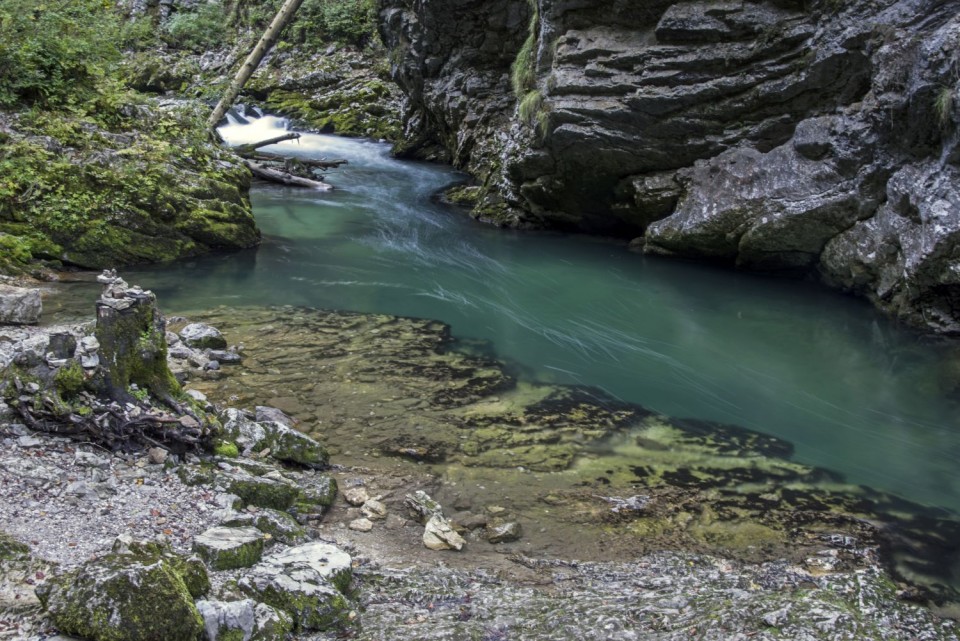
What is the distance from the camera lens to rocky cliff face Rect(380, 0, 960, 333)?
1076 cm

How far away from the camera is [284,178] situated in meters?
20.5

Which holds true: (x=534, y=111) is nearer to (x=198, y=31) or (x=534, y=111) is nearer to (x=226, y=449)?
(x=226, y=449)

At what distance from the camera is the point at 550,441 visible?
698 cm

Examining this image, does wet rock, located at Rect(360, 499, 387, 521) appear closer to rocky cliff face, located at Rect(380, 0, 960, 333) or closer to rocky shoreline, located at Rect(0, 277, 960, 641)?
rocky shoreline, located at Rect(0, 277, 960, 641)

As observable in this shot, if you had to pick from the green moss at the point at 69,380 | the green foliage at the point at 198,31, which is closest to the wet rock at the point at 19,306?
the green moss at the point at 69,380

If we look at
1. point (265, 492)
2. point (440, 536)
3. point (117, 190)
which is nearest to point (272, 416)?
point (265, 492)

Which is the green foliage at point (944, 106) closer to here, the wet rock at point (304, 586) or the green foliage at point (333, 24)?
the wet rock at point (304, 586)

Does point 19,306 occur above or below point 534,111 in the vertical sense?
below

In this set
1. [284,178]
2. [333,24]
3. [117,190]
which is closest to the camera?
[117,190]

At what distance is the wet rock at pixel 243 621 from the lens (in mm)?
3408

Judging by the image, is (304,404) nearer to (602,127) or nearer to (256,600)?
(256,600)

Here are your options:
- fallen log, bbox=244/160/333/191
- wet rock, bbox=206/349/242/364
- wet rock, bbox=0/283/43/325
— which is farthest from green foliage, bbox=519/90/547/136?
wet rock, bbox=0/283/43/325

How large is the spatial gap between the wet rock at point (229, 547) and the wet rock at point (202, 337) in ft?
15.0

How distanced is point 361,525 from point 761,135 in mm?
11432
